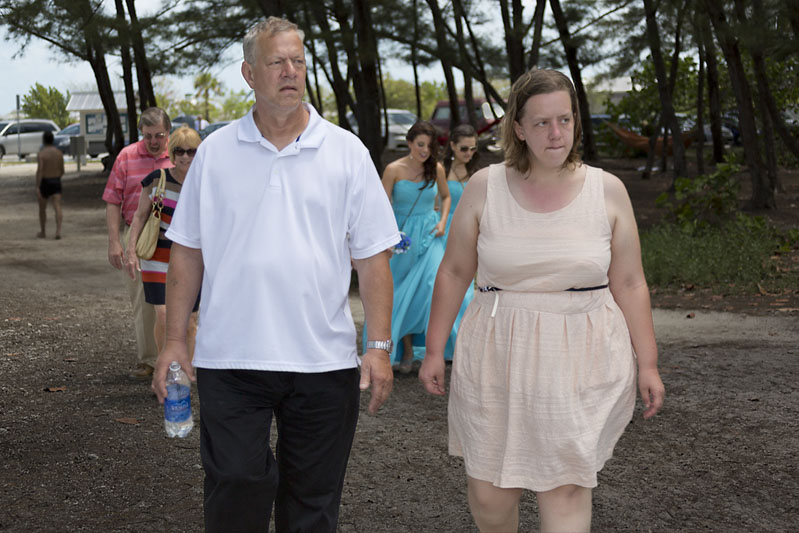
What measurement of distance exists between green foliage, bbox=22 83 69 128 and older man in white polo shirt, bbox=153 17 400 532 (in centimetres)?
9019

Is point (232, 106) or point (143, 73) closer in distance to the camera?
point (143, 73)

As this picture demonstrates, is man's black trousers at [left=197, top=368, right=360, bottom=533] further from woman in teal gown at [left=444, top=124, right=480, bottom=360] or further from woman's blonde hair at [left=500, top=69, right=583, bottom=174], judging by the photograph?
woman in teal gown at [left=444, top=124, right=480, bottom=360]

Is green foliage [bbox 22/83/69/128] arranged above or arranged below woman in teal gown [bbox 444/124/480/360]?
above

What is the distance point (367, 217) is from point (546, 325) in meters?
0.64

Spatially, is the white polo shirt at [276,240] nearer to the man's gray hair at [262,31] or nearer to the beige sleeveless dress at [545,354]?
the man's gray hair at [262,31]

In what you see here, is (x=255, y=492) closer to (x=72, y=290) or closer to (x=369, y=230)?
(x=369, y=230)

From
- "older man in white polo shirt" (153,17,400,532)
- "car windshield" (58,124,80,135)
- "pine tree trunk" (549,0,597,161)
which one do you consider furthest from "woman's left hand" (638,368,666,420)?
"car windshield" (58,124,80,135)

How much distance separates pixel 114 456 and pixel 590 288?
10.0 feet

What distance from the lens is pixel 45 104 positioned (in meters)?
92.9

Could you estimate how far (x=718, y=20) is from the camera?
14.9 metres

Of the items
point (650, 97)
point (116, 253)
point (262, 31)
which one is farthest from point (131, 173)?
point (650, 97)

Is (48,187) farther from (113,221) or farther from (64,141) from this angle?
(64,141)

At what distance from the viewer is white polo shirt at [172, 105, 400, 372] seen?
3.20 m

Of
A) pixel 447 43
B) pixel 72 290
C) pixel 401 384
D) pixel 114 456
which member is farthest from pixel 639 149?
pixel 114 456
